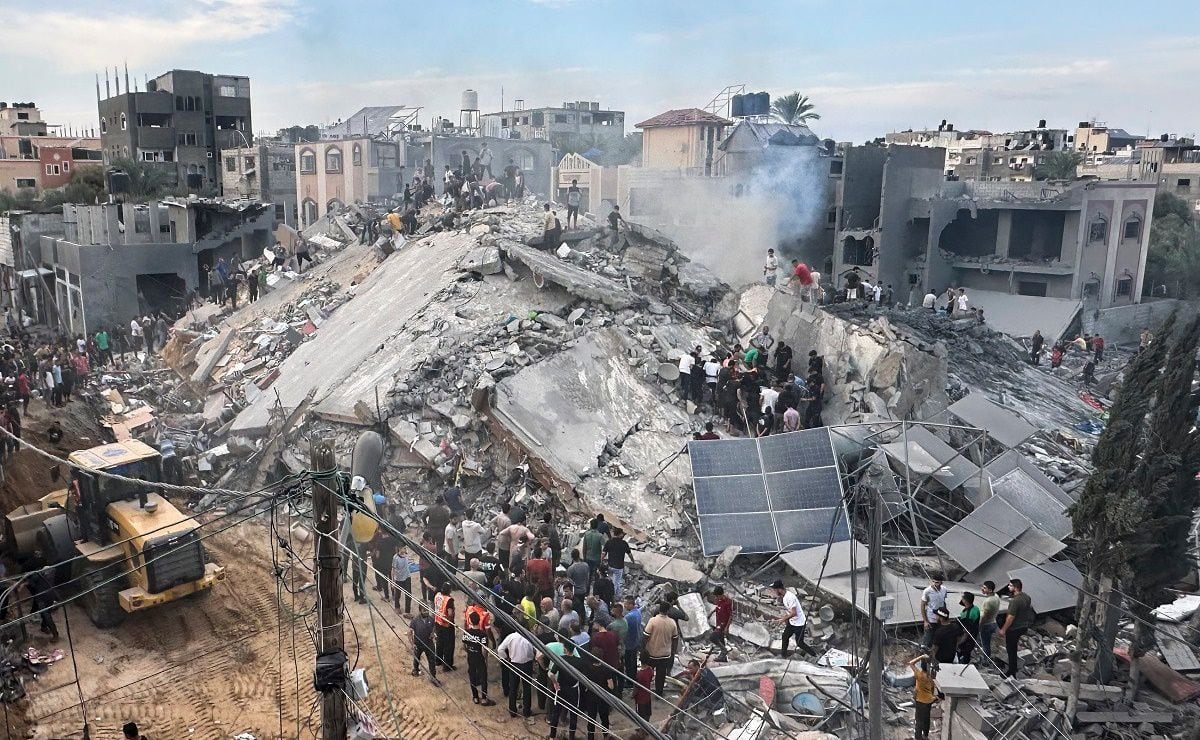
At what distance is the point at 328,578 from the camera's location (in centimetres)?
534

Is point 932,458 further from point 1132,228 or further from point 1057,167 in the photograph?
point 1057,167

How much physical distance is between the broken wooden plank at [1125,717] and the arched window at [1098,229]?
30388 millimetres

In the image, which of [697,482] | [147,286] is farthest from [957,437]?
[147,286]

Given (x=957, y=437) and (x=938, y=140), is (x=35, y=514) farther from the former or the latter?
(x=938, y=140)

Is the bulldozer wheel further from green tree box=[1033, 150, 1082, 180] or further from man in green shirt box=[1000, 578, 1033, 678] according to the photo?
green tree box=[1033, 150, 1082, 180]

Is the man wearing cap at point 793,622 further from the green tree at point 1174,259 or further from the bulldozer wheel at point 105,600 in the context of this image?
the green tree at point 1174,259

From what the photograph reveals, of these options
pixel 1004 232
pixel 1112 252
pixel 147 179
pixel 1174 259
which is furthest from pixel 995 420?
pixel 147 179

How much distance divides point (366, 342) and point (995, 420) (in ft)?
39.2

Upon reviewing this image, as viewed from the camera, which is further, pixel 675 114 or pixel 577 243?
pixel 675 114

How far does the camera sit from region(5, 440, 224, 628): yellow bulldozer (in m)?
10.0

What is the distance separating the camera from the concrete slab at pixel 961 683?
8.07 meters

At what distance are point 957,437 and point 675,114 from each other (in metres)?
35.9

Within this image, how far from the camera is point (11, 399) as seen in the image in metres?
17.6

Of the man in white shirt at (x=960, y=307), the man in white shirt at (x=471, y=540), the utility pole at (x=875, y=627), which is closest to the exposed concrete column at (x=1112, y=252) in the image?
the man in white shirt at (x=960, y=307)
